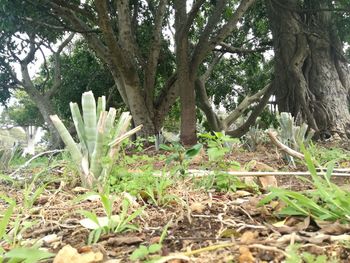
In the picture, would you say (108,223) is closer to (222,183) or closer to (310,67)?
(222,183)

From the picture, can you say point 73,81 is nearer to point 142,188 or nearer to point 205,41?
point 205,41

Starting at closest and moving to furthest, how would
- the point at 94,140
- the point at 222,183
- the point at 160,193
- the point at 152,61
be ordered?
1. the point at 160,193
2. the point at 222,183
3. the point at 94,140
4. the point at 152,61

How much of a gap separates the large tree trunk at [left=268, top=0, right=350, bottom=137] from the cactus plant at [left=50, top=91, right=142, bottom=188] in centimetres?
417

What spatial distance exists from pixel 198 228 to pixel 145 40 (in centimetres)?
814

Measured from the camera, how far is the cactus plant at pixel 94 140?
1.89 m

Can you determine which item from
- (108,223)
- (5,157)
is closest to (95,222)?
(108,223)

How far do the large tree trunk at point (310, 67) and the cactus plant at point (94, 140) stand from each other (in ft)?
13.7

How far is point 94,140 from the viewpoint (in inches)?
80.4

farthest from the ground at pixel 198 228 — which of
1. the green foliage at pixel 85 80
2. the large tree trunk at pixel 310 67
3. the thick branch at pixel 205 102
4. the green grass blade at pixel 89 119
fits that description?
the green foliage at pixel 85 80

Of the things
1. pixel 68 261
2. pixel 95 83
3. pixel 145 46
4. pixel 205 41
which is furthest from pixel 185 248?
pixel 95 83

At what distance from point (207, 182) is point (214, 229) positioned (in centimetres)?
54

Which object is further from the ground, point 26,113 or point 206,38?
point 26,113

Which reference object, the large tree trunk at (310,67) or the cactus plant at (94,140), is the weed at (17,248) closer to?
the cactus plant at (94,140)

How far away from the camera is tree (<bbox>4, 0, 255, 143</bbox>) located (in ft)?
20.1
